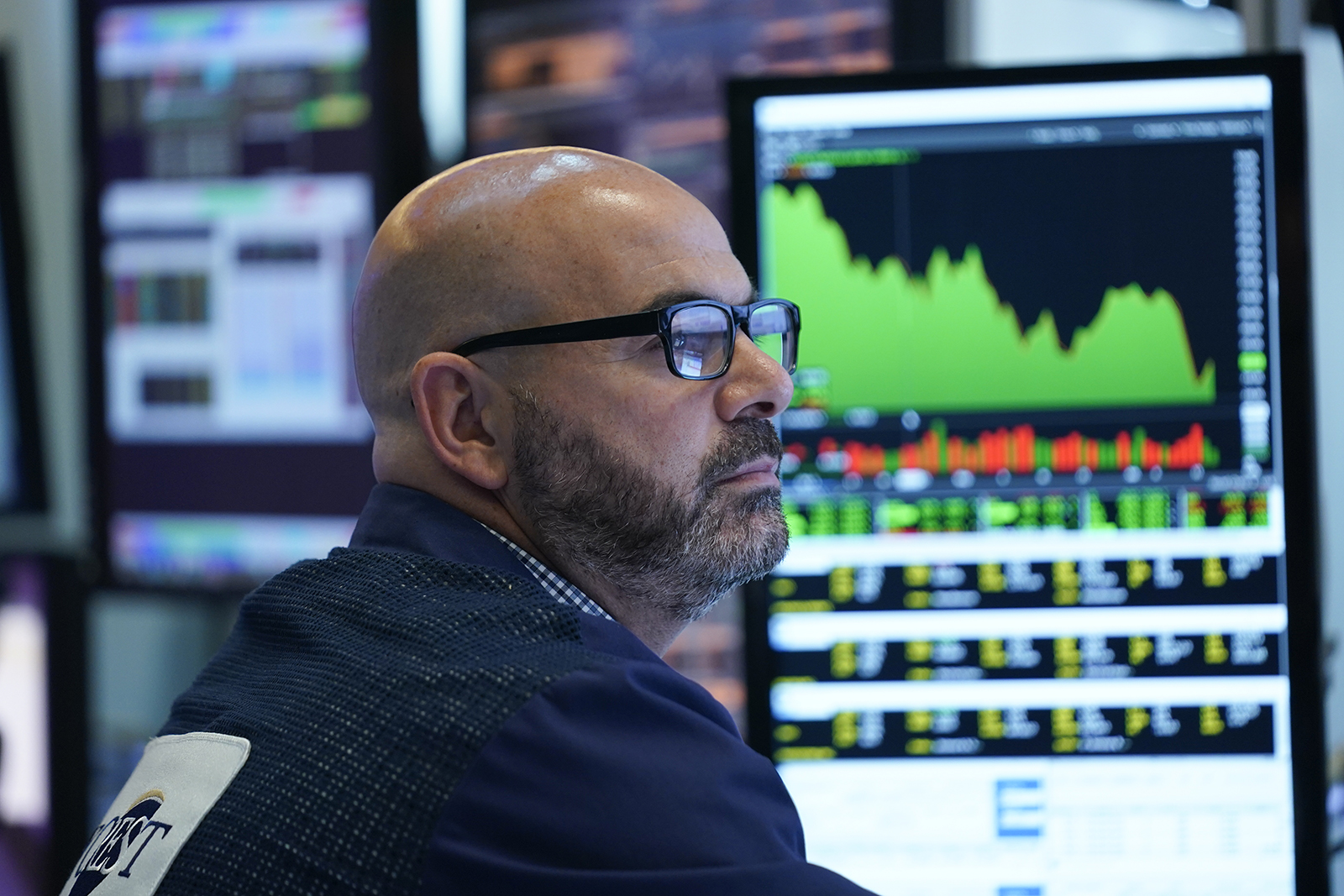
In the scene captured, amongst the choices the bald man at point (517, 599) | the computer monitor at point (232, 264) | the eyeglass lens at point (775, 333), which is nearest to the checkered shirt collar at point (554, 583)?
the bald man at point (517, 599)

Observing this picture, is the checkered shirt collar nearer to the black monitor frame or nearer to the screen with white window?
the screen with white window

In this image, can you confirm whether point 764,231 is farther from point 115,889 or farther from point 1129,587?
point 115,889

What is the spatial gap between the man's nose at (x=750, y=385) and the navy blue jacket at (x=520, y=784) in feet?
0.90

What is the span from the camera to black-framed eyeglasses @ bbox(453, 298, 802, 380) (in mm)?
1018

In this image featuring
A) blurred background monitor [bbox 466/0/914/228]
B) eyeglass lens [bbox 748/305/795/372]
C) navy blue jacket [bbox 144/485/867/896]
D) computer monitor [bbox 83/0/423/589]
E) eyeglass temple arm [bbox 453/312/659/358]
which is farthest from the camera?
computer monitor [bbox 83/0/423/589]

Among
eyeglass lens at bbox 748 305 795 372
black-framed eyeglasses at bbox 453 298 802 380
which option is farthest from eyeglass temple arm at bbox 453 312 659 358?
eyeglass lens at bbox 748 305 795 372

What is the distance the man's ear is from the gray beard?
2 cm

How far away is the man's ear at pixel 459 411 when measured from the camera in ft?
3.39

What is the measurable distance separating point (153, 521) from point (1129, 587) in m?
1.64

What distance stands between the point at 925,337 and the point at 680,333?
358 millimetres

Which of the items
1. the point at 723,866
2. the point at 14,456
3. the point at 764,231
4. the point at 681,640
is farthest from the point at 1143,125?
the point at 14,456

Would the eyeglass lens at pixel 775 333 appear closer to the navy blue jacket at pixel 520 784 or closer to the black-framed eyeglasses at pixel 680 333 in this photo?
the black-framed eyeglasses at pixel 680 333

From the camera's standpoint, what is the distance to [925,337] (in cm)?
130

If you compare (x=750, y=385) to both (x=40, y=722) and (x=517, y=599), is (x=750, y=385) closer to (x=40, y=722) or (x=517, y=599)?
(x=517, y=599)
